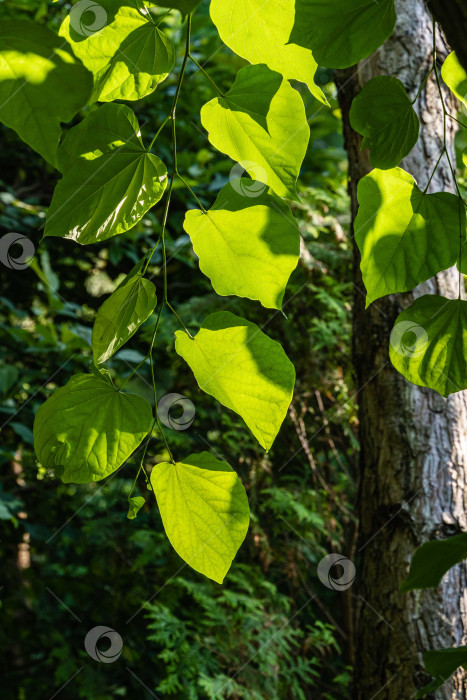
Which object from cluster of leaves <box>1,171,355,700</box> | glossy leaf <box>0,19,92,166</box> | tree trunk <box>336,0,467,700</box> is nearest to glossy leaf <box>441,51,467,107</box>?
glossy leaf <box>0,19,92,166</box>

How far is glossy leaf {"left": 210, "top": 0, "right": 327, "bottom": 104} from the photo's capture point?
35 cm

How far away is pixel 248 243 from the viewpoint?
357mm

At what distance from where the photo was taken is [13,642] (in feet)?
5.82

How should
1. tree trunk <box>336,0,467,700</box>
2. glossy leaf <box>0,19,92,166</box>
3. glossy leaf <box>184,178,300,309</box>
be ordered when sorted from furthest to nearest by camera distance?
tree trunk <box>336,0,467,700</box> → glossy leaf <box>184,178,300,309</box> → glossy leaf <box>0,19,92,166</box>

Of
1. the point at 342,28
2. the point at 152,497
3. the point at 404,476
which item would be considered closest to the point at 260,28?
the point at 342,28

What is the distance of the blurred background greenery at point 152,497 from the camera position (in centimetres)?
170

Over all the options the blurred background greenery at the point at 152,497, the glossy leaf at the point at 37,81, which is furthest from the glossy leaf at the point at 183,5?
the blurred background greenery at the point at 152,497

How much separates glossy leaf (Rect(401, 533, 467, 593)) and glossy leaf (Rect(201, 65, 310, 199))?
25cm

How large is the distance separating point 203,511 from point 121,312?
131mm

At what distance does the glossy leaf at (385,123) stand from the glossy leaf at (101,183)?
13 centimetres

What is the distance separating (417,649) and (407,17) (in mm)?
1122

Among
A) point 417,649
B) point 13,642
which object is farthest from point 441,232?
point 13,642

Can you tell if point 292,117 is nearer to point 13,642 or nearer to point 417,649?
point 417,649

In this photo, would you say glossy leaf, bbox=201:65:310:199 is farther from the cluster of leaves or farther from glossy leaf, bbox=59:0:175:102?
the cluster of leaves
